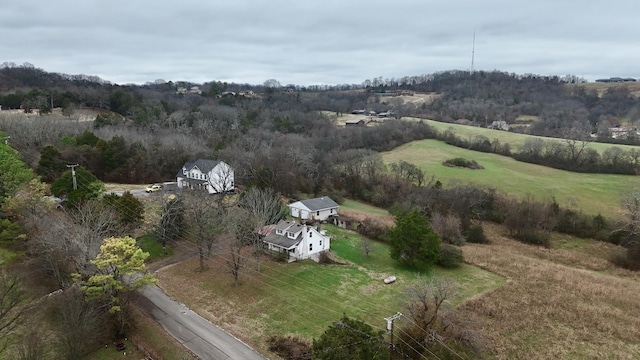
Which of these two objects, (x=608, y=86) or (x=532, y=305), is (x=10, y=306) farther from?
(x=608, y=86)

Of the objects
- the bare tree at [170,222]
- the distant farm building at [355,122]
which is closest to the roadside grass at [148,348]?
the bare tree at [170,222]

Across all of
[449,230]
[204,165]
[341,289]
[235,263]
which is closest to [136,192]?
[204,165]

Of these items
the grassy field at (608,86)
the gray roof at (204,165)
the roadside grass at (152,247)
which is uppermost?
the grassy field at (608,86)

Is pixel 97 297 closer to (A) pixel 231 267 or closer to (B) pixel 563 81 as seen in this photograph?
(A) pixel 231 267

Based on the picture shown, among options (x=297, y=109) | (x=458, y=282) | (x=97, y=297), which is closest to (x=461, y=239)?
(x=458, y=282)

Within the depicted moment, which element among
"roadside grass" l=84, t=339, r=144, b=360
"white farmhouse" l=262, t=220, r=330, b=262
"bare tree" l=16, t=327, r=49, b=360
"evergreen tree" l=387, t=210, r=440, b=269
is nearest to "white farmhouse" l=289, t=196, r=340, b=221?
"white farmhouse" l=262, t=220, r=330, b=262

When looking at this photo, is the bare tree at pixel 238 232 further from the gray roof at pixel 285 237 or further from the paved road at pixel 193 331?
the paved road at pixel 193 331
